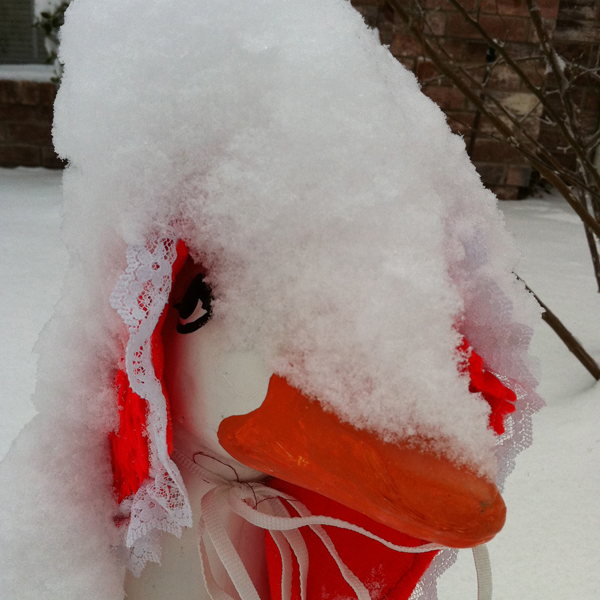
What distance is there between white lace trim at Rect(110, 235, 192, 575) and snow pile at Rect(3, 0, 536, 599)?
0.02 metres

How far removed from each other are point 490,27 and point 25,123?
2196 mm

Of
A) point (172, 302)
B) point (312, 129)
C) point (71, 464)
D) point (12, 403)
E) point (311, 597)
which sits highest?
point (312, 129)

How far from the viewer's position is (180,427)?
0.51 m

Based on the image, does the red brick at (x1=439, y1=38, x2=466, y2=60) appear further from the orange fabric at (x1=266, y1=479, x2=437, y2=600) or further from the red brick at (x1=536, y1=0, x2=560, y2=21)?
the orange fabric at (x1=266, y1=479, x2=437, y2=600)

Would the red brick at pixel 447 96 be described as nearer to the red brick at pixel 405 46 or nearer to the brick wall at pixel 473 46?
the brick wall at pixel 473 46

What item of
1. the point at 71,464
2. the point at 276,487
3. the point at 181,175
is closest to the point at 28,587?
the point at 71,464

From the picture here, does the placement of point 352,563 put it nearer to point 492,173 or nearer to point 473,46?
→ point 473,46

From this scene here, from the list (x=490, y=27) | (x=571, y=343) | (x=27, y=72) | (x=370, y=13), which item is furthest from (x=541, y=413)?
(x=27, y=72)

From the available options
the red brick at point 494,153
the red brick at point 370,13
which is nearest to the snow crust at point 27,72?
the red brick at point 370,13

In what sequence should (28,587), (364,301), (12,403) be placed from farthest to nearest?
(12,403) < (28,587) < (364,301)

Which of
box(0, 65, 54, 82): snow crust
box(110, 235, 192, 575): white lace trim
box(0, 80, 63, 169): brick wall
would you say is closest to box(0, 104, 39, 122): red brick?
box(0, 80, 63, 169): brick wall

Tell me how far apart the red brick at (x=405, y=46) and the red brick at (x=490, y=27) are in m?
0.14

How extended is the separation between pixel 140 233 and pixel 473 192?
239mm

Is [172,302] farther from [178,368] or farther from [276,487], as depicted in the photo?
[276,487]
